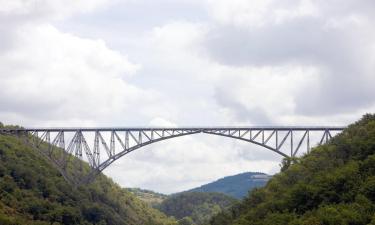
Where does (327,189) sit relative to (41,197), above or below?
below

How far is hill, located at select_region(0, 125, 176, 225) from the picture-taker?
398 ft

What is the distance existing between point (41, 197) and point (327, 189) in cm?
6574

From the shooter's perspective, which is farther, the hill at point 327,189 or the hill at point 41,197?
the hill at point 41,197

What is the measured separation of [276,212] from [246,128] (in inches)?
909

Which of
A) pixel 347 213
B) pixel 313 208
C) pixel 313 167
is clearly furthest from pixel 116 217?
pixel 347 213

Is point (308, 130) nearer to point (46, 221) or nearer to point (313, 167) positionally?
point (313, 167)

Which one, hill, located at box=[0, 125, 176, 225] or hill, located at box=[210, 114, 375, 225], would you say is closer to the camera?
hill, located at box=[210, 114, 375, 225]

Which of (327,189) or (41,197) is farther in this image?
(41,197)

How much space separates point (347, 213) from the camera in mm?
66938

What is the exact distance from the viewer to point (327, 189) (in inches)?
3054

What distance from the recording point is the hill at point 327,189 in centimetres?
6944

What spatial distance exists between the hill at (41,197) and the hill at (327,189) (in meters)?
32.2

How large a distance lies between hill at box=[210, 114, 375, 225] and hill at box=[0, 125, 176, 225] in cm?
3218

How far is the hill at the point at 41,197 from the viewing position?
121 metres
